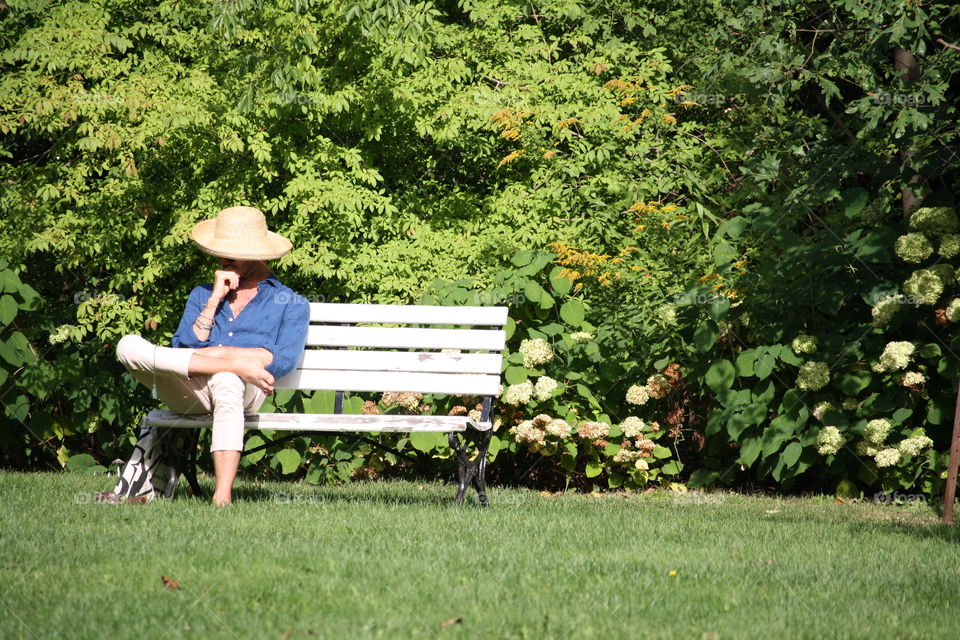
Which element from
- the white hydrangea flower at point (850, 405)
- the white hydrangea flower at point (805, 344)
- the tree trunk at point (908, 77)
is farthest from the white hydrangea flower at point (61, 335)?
the tree trunk at point (908, 77)

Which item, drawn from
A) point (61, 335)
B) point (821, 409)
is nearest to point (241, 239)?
point (61, 335)

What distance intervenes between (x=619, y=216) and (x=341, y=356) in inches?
95.8

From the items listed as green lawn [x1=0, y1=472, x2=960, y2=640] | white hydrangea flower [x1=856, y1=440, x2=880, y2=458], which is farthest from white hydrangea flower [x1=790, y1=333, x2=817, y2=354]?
green lawn [x1=0, y1=472, x2=960, y2=640]

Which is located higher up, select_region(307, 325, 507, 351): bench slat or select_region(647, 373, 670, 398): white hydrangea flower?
select_region(307, 325, 507, 351): bench slat

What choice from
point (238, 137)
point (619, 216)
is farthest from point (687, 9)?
point (238, 137)

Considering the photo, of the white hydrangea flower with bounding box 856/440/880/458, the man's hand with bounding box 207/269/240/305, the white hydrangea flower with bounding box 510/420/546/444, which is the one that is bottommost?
the white hydrangea flower with bounding box 510/420/546/444

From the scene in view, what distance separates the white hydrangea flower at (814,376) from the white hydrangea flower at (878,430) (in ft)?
1.05

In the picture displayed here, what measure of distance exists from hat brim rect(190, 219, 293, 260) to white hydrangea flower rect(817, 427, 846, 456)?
9.55 ft

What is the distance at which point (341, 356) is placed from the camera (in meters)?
5.32

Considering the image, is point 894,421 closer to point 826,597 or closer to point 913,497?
point 913,497

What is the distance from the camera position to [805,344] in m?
5.64

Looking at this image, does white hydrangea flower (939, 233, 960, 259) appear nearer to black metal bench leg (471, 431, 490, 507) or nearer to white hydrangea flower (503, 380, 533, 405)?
white hydrangea flower (503, 380, 533, 405)

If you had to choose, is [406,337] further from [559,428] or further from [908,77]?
[908,77]

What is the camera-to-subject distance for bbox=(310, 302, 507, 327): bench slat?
525 cm
